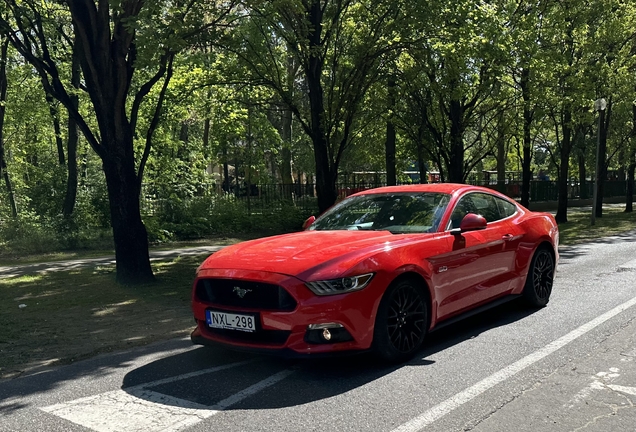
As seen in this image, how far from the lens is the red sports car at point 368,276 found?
4.61 m

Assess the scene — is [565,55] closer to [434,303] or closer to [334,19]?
[334,19]

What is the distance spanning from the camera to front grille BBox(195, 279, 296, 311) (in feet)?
15.2

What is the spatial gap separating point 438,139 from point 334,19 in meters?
7.39

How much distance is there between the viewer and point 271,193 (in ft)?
73.3

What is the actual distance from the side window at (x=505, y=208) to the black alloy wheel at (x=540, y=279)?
0.58 metres

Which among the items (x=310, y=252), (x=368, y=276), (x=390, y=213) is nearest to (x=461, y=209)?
(x=390, y=213)

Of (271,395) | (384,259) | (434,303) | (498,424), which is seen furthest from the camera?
(434,303)

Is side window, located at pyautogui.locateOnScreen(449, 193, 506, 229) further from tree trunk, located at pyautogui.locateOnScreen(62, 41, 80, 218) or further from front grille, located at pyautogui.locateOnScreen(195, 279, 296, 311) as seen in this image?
tree trunk, located at pyautogui.locateOnScreen(62, 41, 80, 218)

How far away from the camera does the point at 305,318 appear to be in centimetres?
455

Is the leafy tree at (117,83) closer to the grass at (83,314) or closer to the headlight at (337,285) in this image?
the grass at (83,314)

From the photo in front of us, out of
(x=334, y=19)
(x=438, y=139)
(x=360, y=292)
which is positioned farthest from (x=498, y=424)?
(x=438, y=139)

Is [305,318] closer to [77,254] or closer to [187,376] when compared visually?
[187,376]

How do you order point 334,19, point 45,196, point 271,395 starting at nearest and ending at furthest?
point 271,395 → point 334,19 → point 45,196

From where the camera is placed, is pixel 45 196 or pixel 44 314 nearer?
pixel 44 314
